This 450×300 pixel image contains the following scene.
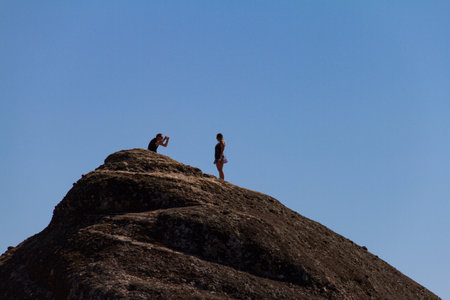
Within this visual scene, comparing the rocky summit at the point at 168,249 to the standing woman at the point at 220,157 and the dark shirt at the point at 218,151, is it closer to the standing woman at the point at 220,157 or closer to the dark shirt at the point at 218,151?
the standing woman at the point at 220,157

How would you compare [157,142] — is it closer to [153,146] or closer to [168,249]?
[153,146]

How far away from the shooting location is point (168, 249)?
22938mm

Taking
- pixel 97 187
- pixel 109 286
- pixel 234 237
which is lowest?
pixel 109 286

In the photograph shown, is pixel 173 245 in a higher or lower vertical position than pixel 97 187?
lower

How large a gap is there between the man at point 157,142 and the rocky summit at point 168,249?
393 cm

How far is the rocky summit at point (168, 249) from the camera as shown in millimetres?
21812

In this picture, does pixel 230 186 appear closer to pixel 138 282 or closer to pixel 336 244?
pixel 336 244

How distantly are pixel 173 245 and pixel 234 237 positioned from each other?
257 centimetres

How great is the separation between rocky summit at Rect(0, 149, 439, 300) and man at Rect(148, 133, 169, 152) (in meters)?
3.93

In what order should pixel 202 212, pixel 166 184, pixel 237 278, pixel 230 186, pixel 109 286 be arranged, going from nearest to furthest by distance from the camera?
pixel 109 286, pixel 237 278, pixel 202 212, pixel 166 184, pixel 230 186

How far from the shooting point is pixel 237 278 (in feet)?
74.3

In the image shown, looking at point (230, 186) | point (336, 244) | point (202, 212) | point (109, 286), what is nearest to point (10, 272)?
point (109, 286)

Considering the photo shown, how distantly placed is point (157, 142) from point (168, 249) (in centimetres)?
1138

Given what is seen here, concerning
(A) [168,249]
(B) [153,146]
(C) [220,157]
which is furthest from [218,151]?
(A) [168,249]
